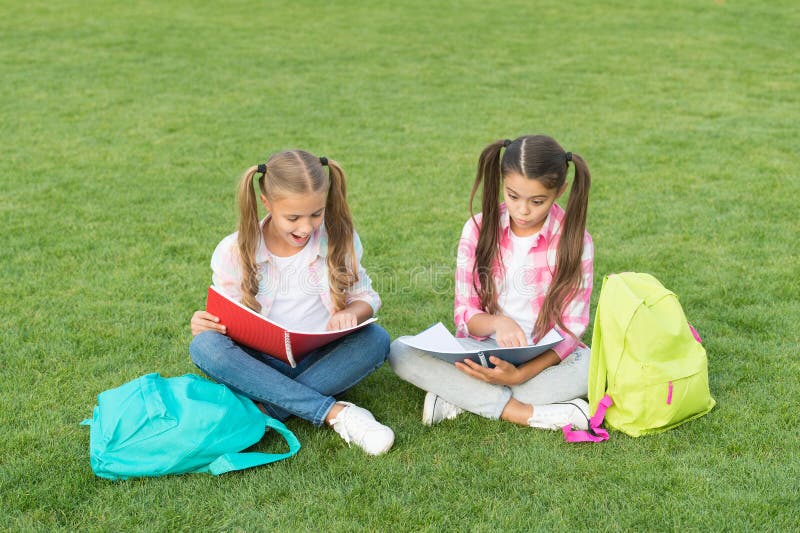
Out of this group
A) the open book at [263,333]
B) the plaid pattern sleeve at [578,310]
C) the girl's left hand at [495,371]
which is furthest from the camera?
Answer: the plaid pattern sleeve at [578,310]

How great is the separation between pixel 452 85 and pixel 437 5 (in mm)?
5790

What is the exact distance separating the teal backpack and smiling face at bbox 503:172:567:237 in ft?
4.05

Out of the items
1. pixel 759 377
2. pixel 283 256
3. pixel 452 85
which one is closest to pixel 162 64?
pixel 452 85

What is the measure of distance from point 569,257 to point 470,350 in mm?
559

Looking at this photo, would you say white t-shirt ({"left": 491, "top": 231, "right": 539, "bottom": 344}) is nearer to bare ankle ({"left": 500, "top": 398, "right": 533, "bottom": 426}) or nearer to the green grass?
bare ankle ({"left": 500, "top": 398, "right": 533, "bottom": 426})

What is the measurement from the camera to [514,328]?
354 cm

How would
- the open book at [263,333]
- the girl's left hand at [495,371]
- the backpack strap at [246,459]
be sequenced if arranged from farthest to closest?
the girl's left hand at [495,371] < the open book at [263,333] < the backpack strap at [246,459]

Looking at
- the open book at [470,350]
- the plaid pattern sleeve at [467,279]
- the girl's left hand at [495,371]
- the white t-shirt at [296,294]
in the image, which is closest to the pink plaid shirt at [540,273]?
the plaid pattern sleeve at [467,279]

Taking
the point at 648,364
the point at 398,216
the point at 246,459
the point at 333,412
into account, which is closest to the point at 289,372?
the point at 333,412

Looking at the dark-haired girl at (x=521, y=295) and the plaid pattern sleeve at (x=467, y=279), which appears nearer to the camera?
the dark-haired girl at (x=521, y=295)

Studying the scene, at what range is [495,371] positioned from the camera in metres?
3.45

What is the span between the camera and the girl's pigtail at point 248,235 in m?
3.45

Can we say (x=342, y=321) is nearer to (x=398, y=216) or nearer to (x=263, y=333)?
(x=263, y=333)

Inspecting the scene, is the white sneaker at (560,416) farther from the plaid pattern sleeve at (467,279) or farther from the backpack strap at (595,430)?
the plaid pattern sleeve at (467,279)
